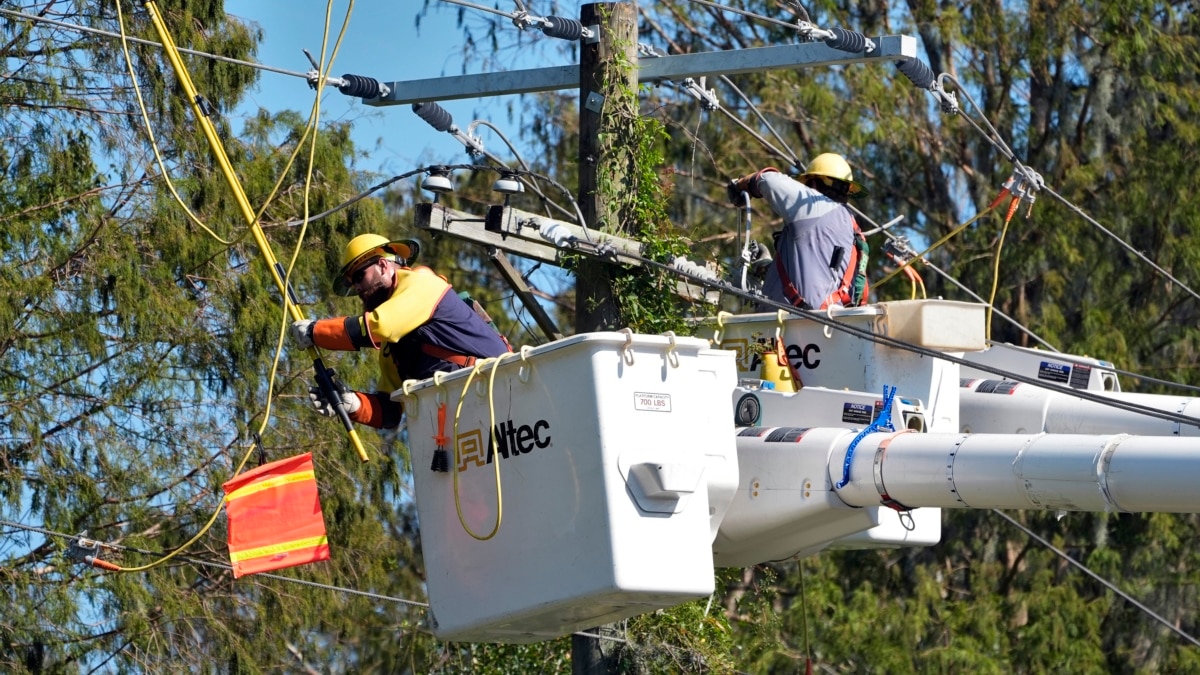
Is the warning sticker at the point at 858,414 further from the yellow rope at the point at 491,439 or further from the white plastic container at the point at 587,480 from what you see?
the yellow rope at the point at 491,439

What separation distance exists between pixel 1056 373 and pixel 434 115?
3.25 meters

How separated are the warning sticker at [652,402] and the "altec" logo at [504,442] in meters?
0.34

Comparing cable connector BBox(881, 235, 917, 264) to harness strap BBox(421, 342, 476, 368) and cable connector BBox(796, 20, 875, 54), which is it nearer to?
cable connector BBox(796, 20, 875, 54)

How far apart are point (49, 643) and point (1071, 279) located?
10.3 metres

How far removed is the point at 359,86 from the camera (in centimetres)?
1064

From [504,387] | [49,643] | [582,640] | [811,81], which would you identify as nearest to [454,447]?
[504,387]

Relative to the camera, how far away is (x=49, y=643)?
12.1 meters

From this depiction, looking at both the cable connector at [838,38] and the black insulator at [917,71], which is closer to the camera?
the cable connector at [838,38]

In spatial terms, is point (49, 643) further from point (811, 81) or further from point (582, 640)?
point (811, 81)

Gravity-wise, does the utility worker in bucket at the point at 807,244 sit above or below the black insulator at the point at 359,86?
below

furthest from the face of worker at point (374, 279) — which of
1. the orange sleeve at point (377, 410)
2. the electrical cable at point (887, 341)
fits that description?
the electrical cable at point (887, 341)

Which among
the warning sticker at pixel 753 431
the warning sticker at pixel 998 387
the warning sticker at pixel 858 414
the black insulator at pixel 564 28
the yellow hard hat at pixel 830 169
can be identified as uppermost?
the black insulator at pixel 564 28

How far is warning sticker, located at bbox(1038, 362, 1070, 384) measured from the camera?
1030 cm

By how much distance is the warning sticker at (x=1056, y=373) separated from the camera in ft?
33.8
